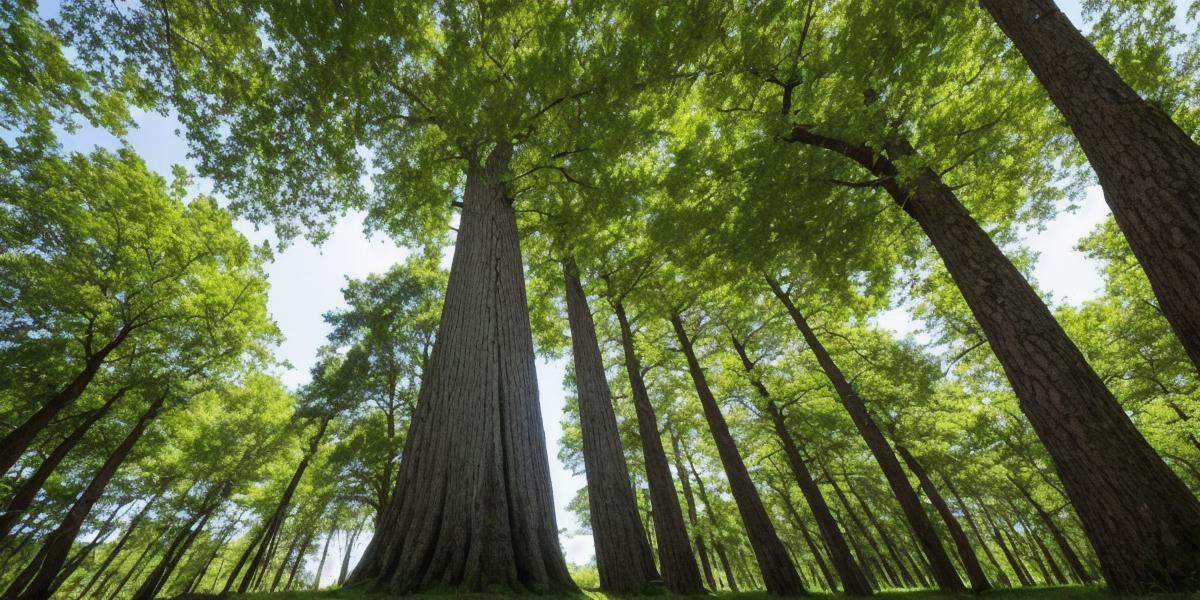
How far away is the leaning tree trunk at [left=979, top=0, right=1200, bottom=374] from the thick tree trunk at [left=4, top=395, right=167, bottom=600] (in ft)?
55.4

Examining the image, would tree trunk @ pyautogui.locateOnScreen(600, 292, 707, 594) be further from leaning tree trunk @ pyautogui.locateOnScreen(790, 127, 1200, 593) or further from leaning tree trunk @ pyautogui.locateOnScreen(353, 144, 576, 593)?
leaning tree trunk @ pyautogui.locateOnScreen(790, 127, 1200, 593)

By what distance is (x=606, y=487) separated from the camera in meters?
5.43

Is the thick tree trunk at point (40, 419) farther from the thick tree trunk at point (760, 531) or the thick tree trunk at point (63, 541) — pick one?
the thick tree trunk at point (760, 531)

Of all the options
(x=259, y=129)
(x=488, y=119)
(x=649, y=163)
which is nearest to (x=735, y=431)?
(x=649, y=163)

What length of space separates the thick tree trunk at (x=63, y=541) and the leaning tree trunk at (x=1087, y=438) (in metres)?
16.5

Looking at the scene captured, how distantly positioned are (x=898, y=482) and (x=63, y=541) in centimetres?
2070

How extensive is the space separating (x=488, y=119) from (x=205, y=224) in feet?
40.4

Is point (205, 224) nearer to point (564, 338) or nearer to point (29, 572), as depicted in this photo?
point (29, 572)

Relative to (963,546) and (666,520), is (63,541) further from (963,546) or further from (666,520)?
(963,546)

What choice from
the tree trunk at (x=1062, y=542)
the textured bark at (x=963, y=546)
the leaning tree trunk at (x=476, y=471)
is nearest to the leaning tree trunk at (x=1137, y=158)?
the leaning tree trunk at (x=476, y=471)

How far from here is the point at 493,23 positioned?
216 inches

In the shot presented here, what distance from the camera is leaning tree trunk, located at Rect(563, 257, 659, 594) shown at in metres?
4.57

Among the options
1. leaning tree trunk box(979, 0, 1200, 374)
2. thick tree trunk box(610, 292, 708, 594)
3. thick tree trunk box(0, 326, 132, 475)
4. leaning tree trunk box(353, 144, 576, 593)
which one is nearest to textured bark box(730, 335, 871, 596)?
thick tree trunk box(610, 292, 708, 594)

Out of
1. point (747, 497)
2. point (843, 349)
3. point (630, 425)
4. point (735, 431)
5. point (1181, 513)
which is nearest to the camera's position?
point (1181, 513)
